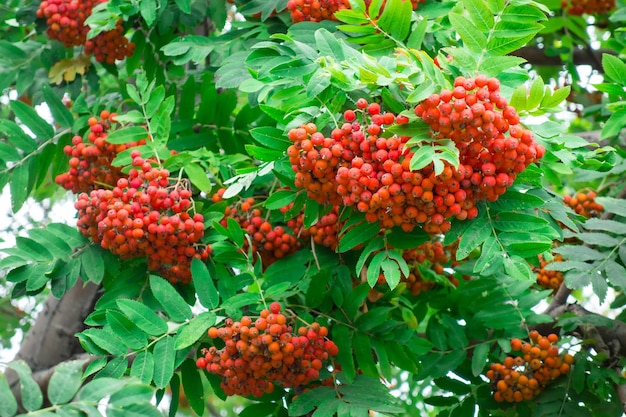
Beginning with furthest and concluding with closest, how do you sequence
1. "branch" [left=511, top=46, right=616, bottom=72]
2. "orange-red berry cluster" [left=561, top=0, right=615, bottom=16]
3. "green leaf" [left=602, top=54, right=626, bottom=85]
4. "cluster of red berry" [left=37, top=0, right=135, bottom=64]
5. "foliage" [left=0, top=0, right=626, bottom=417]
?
"branch" [left=511, top=46, right=616, bottom=72], "orange-red berry cluster" [left=561, top=0, right=615, bottom=16], "cluster of red berry" [left=37, top=0, right=135, bottom=64], "green leaf" [left=602, top=54, right=626, bottom=85], "foliage" [left=0, top=0, right=626, bottom=417]

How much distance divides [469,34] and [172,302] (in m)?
1.19

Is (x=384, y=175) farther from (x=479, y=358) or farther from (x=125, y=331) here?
(x=479, y=358)

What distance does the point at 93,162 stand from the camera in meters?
3.17

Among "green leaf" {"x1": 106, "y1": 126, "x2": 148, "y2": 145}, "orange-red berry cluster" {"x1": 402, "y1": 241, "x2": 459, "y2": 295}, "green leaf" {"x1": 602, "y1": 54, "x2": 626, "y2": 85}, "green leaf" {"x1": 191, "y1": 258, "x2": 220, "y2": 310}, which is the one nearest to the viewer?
"green leaf" {"x1": 191, "y1": 258, "x2": 220, "y2": 310}

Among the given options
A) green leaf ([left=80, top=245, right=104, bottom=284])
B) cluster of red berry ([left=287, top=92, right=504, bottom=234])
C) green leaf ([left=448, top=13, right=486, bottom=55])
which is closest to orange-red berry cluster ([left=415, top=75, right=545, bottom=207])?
cluster of red berry ([left=287, top=92, right=504, bottom=234])

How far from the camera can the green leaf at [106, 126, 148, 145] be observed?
120 inches

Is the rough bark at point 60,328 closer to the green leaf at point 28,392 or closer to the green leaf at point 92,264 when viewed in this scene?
the green leaf at point 92,264

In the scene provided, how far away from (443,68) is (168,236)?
1.01 m

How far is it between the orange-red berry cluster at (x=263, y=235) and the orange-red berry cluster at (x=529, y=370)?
88 cm

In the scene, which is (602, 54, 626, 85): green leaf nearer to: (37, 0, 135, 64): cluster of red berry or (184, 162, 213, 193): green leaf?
(184, 162, 213, 193): green leaf

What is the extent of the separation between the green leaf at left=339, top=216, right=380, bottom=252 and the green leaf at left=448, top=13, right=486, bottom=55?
0.57 m

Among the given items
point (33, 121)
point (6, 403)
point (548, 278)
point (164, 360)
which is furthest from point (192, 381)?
point (548, 278)

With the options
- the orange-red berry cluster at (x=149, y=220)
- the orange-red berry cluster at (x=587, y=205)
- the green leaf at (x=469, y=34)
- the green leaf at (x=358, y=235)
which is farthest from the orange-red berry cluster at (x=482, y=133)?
the orange-red berry cluster at (x=587, y=205)

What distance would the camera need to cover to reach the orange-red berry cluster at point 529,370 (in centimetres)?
314
